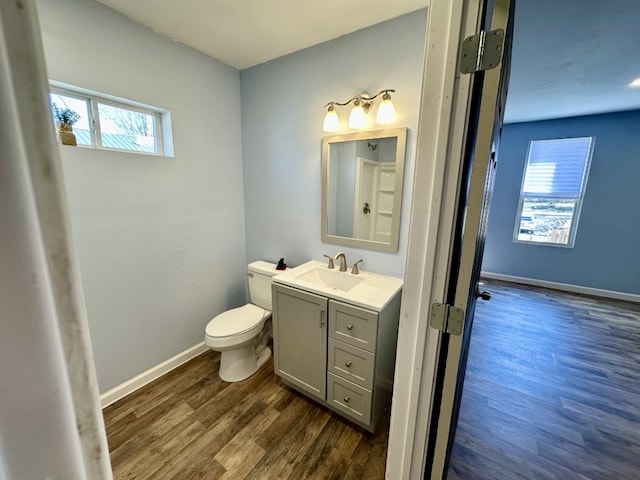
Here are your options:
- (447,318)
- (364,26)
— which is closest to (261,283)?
(447,318)

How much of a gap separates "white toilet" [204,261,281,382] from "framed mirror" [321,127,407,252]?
69cm

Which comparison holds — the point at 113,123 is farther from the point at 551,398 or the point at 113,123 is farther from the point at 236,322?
the point at 551,398

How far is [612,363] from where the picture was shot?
7.58ft

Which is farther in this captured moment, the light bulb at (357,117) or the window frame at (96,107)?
the light bulb at (357,117)

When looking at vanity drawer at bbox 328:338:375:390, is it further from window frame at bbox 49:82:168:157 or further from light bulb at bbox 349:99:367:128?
window frame at bbox 49:82:168:157

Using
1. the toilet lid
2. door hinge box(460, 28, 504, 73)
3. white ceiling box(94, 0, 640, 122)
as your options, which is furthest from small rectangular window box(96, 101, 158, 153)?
door hinge box(460, 28, 504, 73)

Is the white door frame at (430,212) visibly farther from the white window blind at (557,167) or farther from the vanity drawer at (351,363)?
the white window blind at (557,167)

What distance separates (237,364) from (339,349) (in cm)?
93

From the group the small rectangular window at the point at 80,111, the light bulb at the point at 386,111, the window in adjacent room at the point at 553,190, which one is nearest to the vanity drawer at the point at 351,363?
the light bulb at the point at 386,111

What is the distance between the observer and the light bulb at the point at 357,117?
1.77m

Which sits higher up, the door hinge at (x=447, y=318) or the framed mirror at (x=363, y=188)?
the framed mirror at (x=363, y=188)

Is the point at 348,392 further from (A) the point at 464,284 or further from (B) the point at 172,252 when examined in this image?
(B) the point at 172,252

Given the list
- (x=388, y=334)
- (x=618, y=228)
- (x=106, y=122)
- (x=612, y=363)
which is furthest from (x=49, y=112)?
(x=618, y=228)

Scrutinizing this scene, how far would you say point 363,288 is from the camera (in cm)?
171
